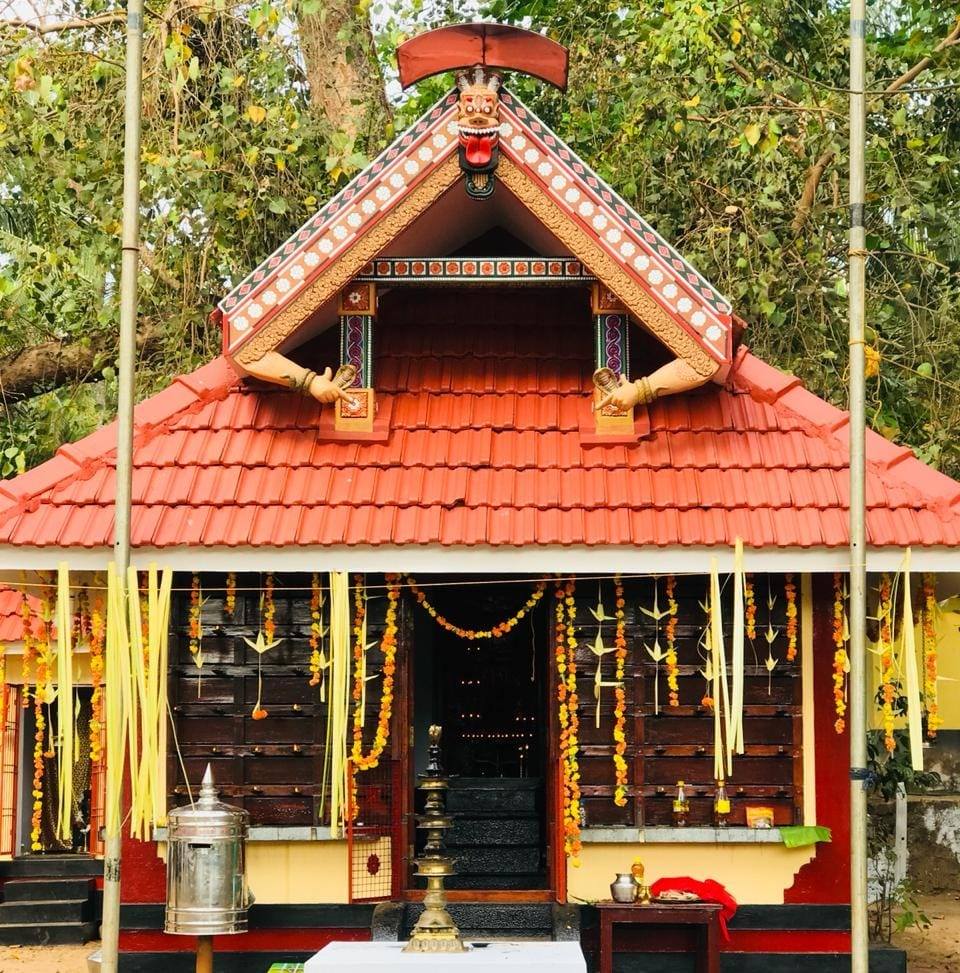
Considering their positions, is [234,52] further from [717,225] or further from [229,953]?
[229,953]

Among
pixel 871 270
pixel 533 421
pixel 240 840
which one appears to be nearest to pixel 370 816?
pixel 240 840

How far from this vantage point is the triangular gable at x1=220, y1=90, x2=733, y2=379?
946 centimetres

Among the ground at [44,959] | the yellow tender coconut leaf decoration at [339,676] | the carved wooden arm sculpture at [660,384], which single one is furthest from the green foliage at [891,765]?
the ground at [44,959]

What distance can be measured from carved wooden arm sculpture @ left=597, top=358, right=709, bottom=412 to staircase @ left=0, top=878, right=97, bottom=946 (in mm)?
7496

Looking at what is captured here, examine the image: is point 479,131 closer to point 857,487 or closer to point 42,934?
point 857,487

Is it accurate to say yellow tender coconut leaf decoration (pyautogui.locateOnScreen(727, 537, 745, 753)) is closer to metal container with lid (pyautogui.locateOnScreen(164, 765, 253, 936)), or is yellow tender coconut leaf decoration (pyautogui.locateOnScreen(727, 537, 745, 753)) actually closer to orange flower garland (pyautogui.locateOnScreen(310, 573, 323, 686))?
orange flower garland (pyautogui.locateOnScreen(310, 573, 323, 686))

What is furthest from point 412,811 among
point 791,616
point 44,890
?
point 44,890

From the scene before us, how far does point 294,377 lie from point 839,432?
11.0 ft

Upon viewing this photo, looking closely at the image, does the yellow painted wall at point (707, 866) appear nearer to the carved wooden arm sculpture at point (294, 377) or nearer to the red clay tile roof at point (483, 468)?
the red clay tile roof at point (483, 468)

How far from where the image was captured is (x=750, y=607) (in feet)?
32.1

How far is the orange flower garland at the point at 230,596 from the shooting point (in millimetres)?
10070

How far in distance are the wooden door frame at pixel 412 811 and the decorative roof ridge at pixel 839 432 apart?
78.0 inches

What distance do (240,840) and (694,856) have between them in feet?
9.09

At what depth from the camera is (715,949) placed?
9516mm
